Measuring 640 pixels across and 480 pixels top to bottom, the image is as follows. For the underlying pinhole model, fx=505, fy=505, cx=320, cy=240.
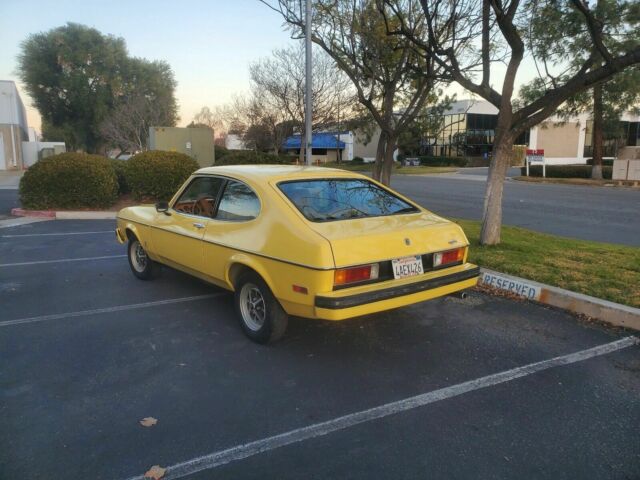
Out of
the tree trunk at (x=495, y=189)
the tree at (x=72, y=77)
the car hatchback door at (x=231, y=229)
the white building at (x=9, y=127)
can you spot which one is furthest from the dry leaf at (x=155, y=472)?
the tree at (x=72, y=77)

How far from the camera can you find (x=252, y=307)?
14.9 ft

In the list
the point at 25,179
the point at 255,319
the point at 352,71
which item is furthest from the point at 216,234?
the point at 25,179

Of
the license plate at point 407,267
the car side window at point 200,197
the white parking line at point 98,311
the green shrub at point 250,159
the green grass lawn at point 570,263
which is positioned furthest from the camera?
the green shrub at point 250,159

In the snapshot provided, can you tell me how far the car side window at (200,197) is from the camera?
5.21 metres

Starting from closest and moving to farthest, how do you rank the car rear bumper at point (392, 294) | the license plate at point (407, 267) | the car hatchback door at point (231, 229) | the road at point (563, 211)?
the car rear bumper at point (392, 294) → the license plate at point (407, 267) → the car hatchback door at point (231, 229) → the road at point (563, 211)

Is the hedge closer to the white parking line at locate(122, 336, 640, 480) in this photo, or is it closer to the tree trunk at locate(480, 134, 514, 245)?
the tree trunk at locate(480, 134, 514, 245)

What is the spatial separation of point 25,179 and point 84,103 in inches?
1366

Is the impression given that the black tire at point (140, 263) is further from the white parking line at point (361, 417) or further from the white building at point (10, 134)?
the white building at point (10, 134)

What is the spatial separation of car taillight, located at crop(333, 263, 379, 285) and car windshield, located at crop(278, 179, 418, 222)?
0.59 m

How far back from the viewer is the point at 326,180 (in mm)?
4973

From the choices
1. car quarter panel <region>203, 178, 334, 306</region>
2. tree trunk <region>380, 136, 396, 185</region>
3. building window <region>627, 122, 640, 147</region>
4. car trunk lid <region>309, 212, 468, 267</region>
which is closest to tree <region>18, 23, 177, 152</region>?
tree trunk <region>380, 136, 396, 185</region>

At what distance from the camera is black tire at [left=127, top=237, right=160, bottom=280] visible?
21.1ft

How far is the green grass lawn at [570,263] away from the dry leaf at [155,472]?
4.47 meters

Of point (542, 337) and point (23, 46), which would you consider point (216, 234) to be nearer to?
point (542, 337)
